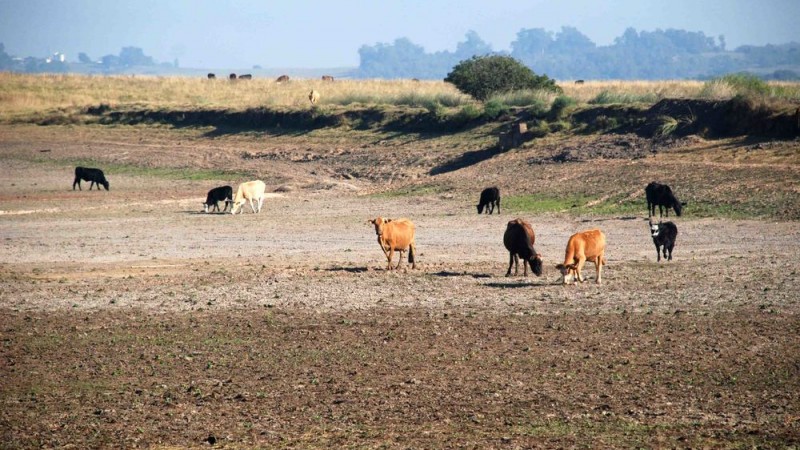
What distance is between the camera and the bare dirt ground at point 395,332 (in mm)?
12961

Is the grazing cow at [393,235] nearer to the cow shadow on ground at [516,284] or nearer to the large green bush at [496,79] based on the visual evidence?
the cow shadow on ground at [516,284]

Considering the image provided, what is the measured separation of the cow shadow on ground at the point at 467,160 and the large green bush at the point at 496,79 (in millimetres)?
13925

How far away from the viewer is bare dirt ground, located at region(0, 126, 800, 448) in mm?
12961

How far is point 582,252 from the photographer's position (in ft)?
66.1

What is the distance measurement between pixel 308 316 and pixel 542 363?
4723mm

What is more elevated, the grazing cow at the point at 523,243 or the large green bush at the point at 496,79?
the large green bush at the point at 496,79

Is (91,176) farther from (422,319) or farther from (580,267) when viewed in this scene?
(422,319)

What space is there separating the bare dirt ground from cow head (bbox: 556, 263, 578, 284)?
24 centimetres

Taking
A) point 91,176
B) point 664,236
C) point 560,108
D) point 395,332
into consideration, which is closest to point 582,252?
point 664,236

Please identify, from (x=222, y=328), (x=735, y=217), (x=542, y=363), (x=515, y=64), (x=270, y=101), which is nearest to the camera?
(x=542, y=363)

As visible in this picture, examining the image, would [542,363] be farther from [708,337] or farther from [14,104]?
[14,104]

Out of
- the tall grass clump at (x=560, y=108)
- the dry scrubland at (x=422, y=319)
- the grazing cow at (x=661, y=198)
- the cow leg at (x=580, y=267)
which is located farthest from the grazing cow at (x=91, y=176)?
the cow leg at (x=580, y=267)

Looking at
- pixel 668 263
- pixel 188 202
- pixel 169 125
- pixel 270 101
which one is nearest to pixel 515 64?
pixel 270 101

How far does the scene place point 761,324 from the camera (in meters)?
17.2
